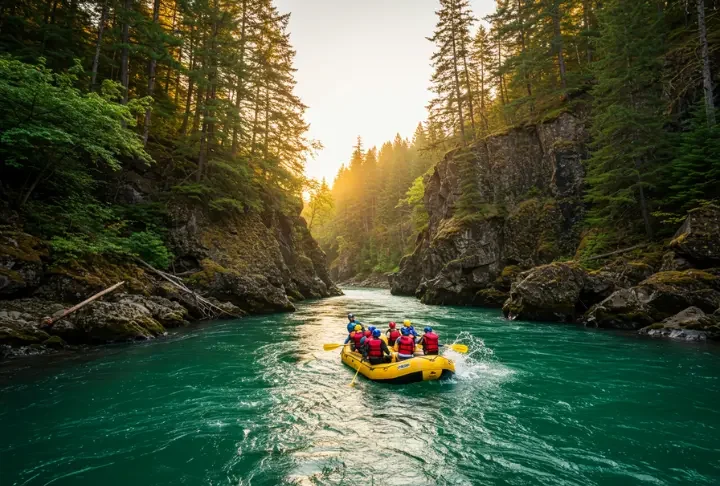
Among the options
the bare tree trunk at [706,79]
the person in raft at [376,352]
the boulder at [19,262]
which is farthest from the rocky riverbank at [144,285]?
the bare tree trunk at [706,79]

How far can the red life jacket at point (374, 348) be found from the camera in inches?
413

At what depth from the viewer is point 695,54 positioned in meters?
20.0

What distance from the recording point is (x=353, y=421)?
757 cm

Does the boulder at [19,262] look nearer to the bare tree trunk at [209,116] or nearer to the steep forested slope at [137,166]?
the steep forested slope at [137,166]

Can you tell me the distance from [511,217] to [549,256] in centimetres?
481

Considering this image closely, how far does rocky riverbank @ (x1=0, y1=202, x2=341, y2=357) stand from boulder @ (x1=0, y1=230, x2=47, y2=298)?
3 centimetres

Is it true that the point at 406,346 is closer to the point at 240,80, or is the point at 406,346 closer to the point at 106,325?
the point at 106,325

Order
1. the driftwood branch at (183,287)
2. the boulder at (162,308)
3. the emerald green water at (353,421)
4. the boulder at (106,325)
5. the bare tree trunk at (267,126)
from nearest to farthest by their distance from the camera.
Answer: the emerald green water at (353,421) → the boulder at (106,325) → the boulder at (162,308) → the driftwood branch at (183,287) → the bare tree trunk at (267,126)

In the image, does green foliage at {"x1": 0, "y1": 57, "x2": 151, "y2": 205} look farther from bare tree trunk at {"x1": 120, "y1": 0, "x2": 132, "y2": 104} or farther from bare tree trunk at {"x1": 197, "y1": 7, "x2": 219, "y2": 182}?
bare tree trunk at {"x1": 197, "y1": 7, "x2": 219, "y2": 182}

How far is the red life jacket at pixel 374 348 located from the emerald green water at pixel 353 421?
0.85 meters

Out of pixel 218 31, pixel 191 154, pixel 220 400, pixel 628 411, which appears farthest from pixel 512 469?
pixel 218 31

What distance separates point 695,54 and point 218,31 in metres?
30.7

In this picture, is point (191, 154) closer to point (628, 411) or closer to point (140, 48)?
point (140, 48)

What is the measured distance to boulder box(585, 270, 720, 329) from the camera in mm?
14820
